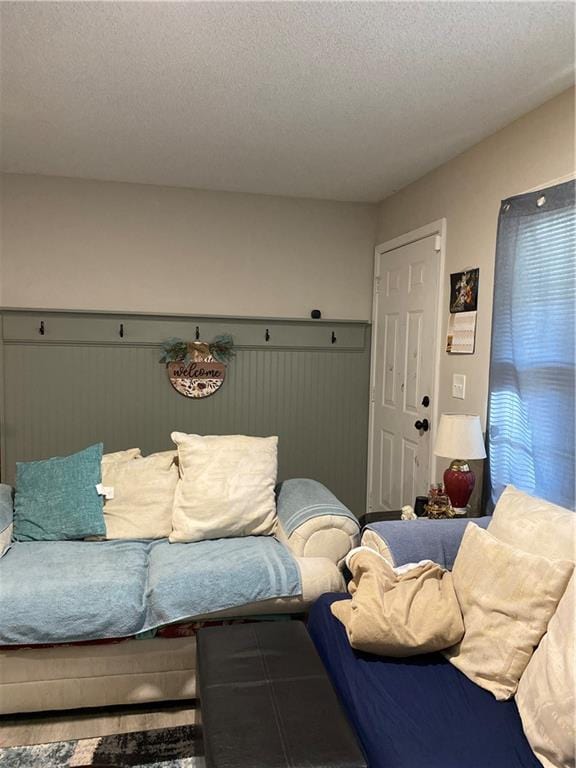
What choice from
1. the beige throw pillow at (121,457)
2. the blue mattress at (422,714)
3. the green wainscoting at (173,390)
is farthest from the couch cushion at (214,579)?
the green wainscoting at (173,390)

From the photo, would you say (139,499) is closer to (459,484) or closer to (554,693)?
(459,484)

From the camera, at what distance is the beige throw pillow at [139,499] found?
2660mm

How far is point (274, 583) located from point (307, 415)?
6.83ft

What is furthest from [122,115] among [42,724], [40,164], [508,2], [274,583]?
[42,724]

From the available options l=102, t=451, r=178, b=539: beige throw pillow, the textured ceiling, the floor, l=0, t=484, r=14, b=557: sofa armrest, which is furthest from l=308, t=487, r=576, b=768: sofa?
the textured ceiling

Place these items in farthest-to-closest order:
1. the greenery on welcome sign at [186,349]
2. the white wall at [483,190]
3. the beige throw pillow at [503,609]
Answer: the greenery on welcome sign at [186,349]
the white wall at [483,190]
the beige throw pillow at [503,609]

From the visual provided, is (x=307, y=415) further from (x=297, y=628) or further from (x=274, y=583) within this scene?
(x=297, y=628)

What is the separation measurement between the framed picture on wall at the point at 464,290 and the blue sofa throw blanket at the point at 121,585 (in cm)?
158

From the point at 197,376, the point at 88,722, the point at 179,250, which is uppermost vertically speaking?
the point at 179,250

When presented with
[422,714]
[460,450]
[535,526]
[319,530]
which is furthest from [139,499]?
[535,526]

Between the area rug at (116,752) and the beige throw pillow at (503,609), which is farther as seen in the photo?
the area rug at (116,752)

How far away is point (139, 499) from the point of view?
2707mm

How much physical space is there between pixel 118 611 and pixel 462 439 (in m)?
1.63

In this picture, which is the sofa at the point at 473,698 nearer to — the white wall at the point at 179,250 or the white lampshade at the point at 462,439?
the white lampshade at the point at 462,439
